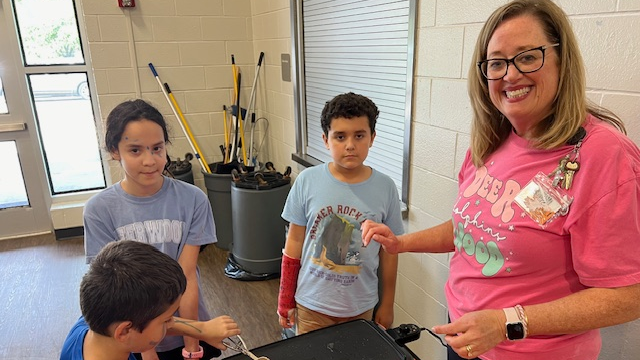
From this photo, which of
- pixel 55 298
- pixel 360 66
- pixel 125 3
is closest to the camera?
pixel 360 66

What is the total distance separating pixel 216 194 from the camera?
128 inches

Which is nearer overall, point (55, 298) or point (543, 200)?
point (543, 200)

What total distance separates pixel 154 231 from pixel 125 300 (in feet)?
1.50

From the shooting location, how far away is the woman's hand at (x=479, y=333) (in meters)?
0.85

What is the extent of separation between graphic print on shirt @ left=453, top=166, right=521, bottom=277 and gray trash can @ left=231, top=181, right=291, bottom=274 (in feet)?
5.88

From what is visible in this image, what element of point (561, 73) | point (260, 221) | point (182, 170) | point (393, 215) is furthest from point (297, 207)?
point (182, 170)

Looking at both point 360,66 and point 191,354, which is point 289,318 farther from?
point 360,66

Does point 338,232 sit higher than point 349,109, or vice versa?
point 349,109

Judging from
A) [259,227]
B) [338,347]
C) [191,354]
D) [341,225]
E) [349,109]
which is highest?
[349,109]

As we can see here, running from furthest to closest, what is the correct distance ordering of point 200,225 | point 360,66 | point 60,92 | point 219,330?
point 60,92 < point 360,66 < point 200,225 < point 219,330

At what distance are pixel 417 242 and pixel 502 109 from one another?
1.54ft

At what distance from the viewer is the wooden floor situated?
229cm

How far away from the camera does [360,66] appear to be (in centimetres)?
220

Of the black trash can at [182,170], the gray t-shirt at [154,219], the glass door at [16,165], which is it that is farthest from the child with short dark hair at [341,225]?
the glass door at [16,165]
